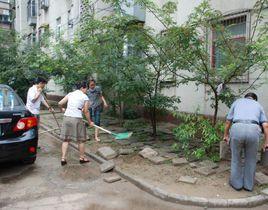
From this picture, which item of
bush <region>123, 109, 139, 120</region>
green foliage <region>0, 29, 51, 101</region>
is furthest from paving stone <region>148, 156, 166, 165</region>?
green foliage <region>0, 29, 51, 101</region>

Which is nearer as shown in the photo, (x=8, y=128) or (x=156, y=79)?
(x=8, y=128)

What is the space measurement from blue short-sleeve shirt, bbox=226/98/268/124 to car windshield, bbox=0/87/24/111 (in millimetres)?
3789

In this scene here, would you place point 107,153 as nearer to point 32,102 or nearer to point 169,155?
point 169,155

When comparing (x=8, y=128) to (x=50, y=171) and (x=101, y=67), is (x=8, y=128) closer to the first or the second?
(x=50, y=171)

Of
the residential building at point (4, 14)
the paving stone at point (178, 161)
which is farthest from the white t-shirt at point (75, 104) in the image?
the residential building at point (4, 14)

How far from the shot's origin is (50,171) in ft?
21.9

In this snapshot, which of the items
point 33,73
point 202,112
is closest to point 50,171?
point 202,112

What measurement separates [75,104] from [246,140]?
10.5ft

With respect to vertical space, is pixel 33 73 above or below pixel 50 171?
above

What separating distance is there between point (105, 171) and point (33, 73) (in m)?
10.5

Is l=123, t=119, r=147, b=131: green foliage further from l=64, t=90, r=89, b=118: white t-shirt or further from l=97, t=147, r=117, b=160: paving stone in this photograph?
l=64, t=90, r=89, b=118: white t-shirt

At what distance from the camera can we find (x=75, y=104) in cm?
695

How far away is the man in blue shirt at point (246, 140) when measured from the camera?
17.9 ft

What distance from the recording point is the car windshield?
21.3 feet
